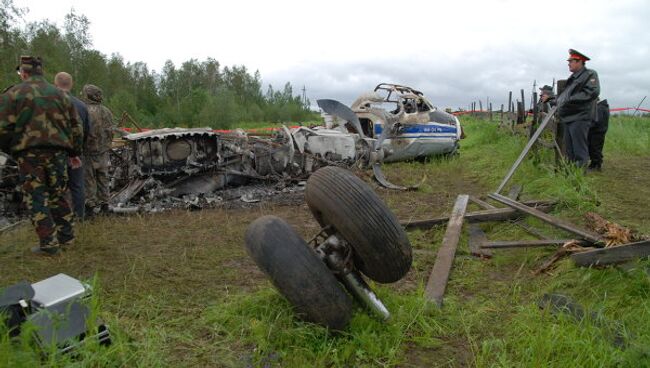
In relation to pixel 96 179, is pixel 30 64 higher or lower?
higher

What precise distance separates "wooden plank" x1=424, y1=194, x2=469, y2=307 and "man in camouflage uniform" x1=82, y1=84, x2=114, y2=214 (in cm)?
420

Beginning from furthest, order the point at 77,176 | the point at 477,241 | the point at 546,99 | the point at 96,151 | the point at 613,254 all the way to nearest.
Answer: the point at 546,99, the point at 96,151, the point at 77,176, the point at 477,241, the point at 613,254

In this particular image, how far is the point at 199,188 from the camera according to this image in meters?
6.70

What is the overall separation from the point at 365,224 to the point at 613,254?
2.00 metres

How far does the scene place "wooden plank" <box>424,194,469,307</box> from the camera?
309 centimetres

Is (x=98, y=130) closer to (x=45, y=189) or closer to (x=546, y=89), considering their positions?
(x=45, y=189)

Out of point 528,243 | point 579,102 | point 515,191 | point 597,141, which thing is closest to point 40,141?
point 528,243

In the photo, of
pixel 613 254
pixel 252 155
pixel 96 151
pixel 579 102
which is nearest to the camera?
pixel 613 254

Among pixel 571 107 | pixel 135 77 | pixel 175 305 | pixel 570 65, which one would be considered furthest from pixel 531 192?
pixel 135 77

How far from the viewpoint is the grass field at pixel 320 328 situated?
2.27 metres

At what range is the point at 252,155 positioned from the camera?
727 cm

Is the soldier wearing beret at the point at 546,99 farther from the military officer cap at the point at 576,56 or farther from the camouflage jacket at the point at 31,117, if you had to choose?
the camouflage jacket at the point at 31,117

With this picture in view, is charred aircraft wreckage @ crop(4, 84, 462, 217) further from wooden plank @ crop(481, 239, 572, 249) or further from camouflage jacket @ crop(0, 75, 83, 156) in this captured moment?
wooden plank @ crop(481, 239, 572, 249)

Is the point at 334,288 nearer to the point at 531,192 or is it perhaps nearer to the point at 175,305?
the point at 175,305
